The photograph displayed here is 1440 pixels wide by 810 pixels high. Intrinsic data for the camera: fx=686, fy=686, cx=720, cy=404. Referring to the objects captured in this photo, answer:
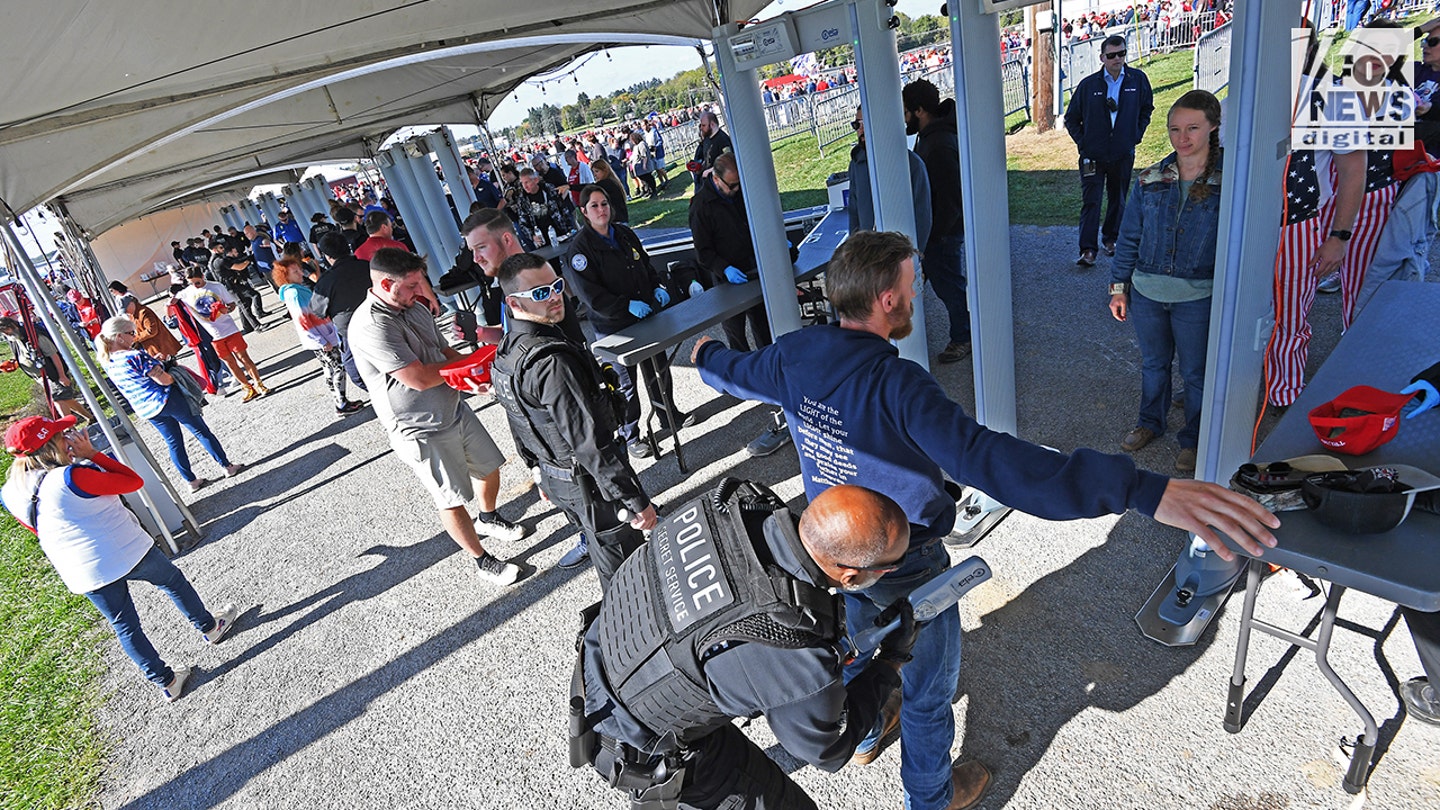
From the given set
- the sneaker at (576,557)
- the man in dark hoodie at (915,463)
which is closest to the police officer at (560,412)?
the man in dark hoodie at (915,463)

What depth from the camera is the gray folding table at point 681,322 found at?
13.9 ft

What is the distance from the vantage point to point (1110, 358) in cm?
479

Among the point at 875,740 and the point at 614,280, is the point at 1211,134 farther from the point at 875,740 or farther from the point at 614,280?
the point at 614,280

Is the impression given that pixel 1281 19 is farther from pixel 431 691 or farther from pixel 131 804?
pixel 131 804

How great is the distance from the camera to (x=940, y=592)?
178cm

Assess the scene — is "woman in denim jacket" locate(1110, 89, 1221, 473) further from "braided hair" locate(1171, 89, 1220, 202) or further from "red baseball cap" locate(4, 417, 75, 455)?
"red baseball cap" locate(4, 417, 75, 455)

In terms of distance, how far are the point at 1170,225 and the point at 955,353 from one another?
219 centimetres

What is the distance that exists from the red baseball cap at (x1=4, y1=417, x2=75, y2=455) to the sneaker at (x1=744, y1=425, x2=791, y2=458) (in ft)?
12.4

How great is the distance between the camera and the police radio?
1.76 metres

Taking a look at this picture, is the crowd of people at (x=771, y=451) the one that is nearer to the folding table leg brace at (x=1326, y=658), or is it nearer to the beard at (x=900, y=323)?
the beard at (x=900, y=323)

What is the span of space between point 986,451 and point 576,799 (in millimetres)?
2165

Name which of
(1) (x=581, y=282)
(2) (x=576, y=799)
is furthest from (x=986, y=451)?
(1) (x=581, y=282)

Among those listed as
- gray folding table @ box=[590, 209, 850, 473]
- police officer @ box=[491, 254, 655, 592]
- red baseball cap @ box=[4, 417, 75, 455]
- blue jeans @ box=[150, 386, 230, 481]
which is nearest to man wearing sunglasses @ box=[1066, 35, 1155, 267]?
gray folding table @ box=[590, 209, 850, 473]

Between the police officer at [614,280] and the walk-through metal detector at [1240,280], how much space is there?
3.05m
